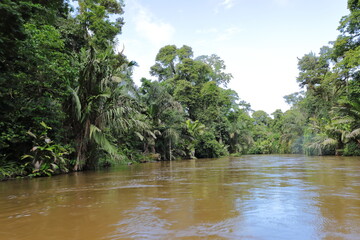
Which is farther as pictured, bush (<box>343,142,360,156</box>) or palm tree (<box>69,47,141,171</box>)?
bush (<box>343,142,360,156</box>)

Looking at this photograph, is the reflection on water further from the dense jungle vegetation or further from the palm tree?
the palm tree

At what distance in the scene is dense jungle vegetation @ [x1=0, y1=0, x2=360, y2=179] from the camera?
26.3 feet

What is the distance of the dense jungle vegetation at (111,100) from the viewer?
802cm

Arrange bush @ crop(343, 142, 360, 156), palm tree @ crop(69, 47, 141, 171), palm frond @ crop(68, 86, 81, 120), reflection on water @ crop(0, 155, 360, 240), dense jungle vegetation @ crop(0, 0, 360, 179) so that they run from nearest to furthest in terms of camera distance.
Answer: reflection on water @ crop(0, 155, 360, 240), dense jungle vegetation @ crop(0, 0, 360, 179), palm frond @ crop(68, 86, 81, 120), palm tree @ crop(69, 47, 141, 171), bush @ crop(343, 142, 360, 156)

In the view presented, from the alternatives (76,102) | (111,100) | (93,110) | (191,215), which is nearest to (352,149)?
(111,100)

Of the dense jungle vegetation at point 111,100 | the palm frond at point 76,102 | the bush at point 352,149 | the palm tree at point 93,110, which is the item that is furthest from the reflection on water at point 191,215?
the bush at point 352,149

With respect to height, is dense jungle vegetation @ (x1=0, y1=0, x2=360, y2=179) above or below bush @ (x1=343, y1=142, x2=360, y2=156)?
above

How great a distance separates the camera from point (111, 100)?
10961 millimetres

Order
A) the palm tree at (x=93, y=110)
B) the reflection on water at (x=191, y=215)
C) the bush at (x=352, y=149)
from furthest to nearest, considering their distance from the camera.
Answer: the bush at (x=352, y=149) → the palm tree at (x=93, y=110) → the reflection on water at (x=191, y=215)

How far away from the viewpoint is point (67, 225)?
2.63 metres

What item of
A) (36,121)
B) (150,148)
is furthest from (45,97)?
(150,148)

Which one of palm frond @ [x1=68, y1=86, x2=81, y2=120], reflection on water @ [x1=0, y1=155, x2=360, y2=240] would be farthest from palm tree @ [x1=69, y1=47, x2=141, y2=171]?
reflection on water @ [x1=0, y1=155, x2=360, y2=240]

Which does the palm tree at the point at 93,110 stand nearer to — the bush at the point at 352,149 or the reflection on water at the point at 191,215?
the reflection on water at the point at 191,215

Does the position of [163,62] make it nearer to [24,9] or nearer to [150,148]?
[150,148]
